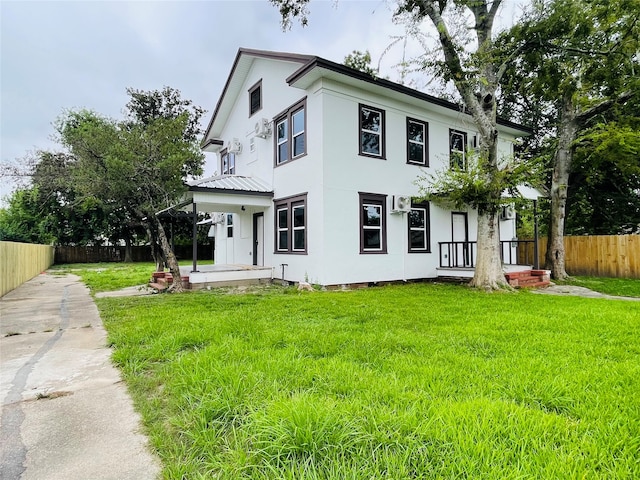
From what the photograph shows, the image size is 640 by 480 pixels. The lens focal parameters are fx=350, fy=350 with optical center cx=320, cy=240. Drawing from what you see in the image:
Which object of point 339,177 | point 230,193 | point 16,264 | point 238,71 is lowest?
point 16,264

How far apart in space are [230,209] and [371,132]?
6084 millimetres

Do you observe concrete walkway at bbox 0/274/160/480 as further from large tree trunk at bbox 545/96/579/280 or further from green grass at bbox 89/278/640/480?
large tree trunk at bbox 545/96/579/280

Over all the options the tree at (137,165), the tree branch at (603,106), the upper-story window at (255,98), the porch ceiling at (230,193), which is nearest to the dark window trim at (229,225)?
the porch ceiling at (230,193)

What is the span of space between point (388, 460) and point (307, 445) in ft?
1.50

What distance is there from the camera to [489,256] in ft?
31.7

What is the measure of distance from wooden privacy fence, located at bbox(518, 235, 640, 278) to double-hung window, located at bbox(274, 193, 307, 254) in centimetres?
1027

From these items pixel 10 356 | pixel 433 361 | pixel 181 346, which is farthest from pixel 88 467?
pixel 10 356

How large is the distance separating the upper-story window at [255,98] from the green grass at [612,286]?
1237cm

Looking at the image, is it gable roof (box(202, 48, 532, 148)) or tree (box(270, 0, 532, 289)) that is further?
gable roof (box(202, 48, 532, 148))

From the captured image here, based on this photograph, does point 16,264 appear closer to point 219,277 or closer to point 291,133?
point 219,277

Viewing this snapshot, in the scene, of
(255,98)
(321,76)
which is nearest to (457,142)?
(321,76)

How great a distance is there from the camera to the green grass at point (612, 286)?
9.30m

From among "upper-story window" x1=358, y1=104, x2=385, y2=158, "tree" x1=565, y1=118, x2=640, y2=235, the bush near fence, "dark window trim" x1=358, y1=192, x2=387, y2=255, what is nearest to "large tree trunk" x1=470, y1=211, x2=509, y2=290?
"dark window trim" x1=358, y1=192, x2=387, y2=255

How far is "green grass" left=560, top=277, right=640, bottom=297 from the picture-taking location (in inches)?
366
